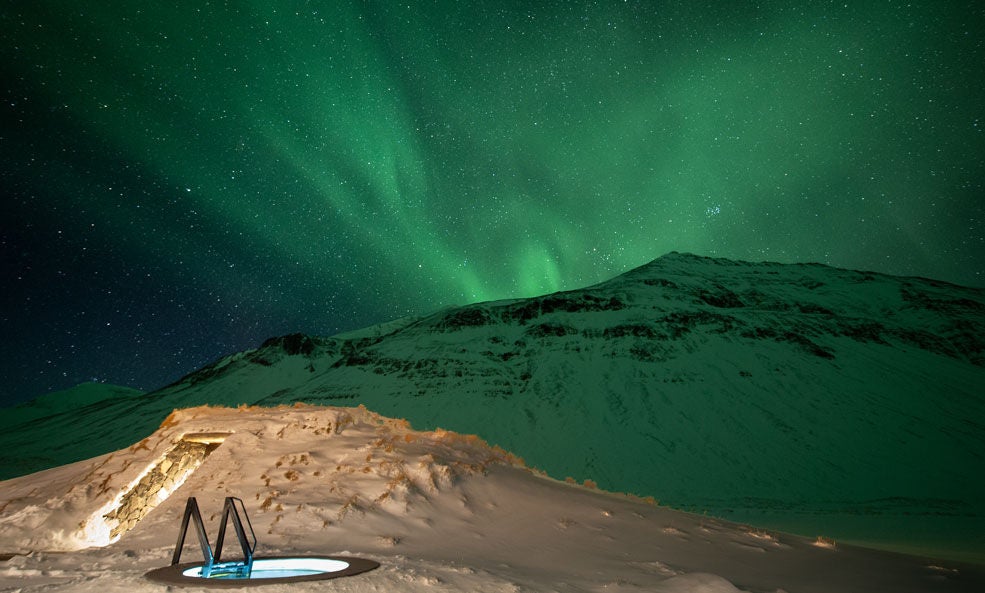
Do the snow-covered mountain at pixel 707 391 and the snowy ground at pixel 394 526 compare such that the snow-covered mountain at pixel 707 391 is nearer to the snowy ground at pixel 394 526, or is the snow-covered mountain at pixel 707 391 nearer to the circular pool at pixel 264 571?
the snowy ground at pixel 394 526

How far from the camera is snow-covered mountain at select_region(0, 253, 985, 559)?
3578 cm

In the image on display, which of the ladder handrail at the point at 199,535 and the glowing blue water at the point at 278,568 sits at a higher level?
the ladder handrail at the point at 199,535

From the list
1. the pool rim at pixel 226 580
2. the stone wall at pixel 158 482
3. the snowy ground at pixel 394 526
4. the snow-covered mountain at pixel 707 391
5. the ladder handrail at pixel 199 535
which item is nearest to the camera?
the pool rim at pixel 226 580

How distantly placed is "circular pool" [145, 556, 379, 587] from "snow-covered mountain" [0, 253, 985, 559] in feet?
70.4

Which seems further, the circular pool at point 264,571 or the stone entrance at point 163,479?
the stone entrance at point 163,479

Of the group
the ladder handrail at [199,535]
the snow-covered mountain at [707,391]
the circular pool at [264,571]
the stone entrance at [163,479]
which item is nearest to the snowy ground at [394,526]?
the stone entrance at [163,479]

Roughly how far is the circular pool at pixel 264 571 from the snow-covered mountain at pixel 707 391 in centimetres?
2145

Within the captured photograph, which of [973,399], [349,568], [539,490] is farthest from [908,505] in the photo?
[349,568]

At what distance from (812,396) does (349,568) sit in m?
55.4

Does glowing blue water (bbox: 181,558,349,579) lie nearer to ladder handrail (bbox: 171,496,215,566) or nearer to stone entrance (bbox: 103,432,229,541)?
ladder handrail (bbox: 171,496,215,566)

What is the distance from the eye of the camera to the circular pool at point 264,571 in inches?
206

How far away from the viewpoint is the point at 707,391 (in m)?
53.2

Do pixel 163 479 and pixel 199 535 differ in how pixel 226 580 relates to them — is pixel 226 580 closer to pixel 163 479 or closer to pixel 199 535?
pixel 199 535

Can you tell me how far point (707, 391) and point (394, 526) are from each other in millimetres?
50869
